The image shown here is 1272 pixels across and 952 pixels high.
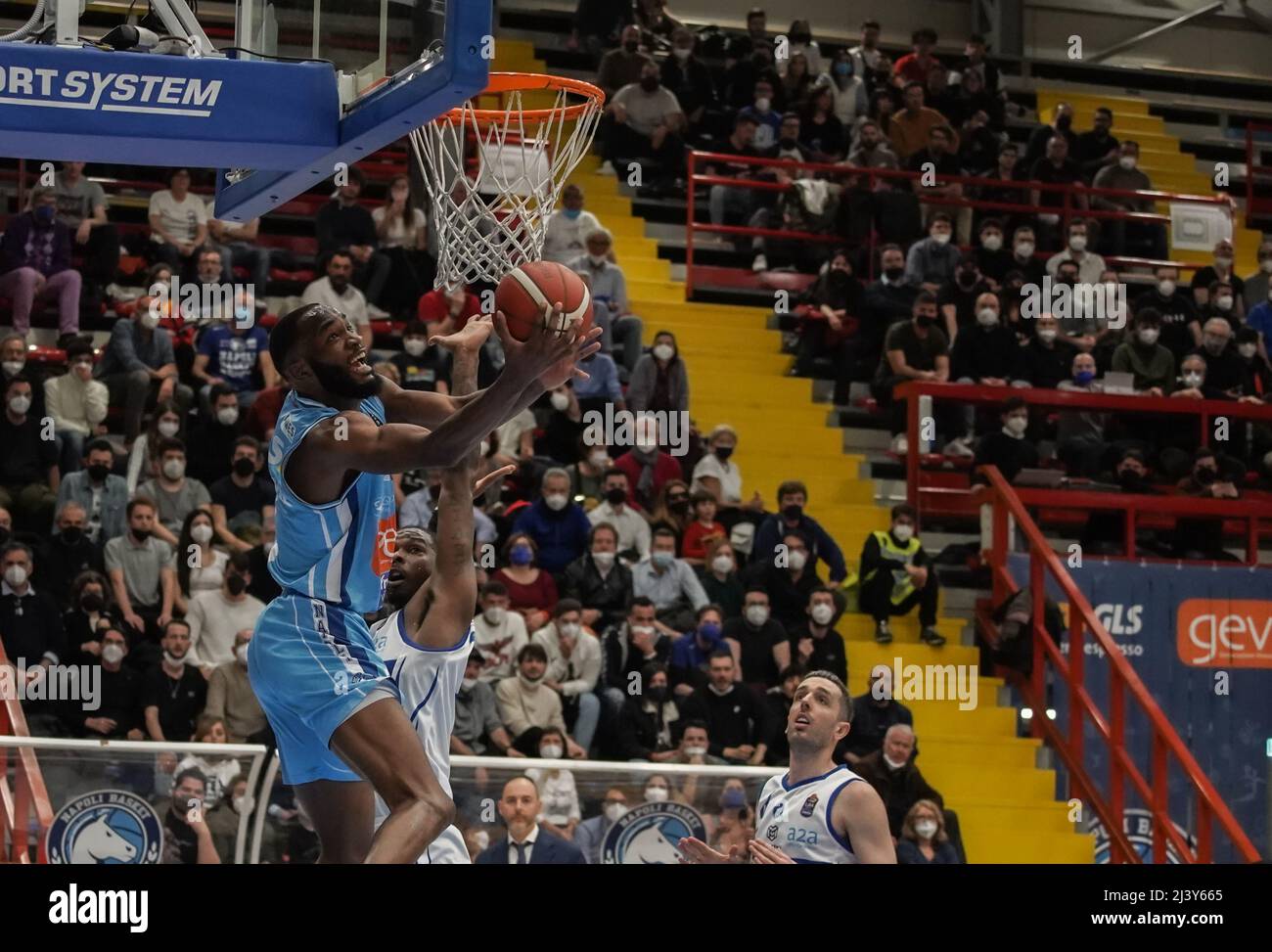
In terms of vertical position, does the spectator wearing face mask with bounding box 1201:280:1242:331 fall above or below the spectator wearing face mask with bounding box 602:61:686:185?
below

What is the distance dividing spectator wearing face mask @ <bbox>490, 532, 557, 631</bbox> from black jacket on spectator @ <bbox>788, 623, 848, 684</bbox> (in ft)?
4.85

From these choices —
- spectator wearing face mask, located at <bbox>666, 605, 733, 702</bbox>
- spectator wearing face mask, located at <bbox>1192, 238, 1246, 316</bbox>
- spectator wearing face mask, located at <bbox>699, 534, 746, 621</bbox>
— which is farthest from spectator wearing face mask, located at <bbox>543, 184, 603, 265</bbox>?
spectator wearing face mask, located at <bbox>1192, 238, 1246, 316</bbox>

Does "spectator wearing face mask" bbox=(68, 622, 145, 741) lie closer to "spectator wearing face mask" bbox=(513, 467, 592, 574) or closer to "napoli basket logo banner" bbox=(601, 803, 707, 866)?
"spectator wearing face mask" bbox=(513, 467, 592, 574)

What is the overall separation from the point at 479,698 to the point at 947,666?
356 cm

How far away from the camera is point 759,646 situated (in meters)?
12.0

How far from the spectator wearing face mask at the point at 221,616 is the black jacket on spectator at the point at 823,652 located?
10.5 ft

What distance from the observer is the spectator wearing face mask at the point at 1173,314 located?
1576cm

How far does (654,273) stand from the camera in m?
16.3

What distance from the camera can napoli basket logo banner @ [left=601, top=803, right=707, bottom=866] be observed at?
882 cm

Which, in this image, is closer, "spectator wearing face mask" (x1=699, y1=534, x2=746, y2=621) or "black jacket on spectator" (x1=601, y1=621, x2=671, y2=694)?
"black jacket on spectator" (x1=601, y1=621, x2=671, y2=694)

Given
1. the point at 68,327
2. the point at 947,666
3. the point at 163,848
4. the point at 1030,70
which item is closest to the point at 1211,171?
the point at 1030,70

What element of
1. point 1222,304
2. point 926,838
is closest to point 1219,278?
point 1222,304

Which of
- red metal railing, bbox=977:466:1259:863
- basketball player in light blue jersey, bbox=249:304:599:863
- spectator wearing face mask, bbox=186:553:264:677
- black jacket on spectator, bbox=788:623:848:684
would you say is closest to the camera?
basketball player in light blue jersey, bbox=249:304:599:863

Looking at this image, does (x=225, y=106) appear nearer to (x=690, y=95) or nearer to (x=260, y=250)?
(x=260, y=250)
